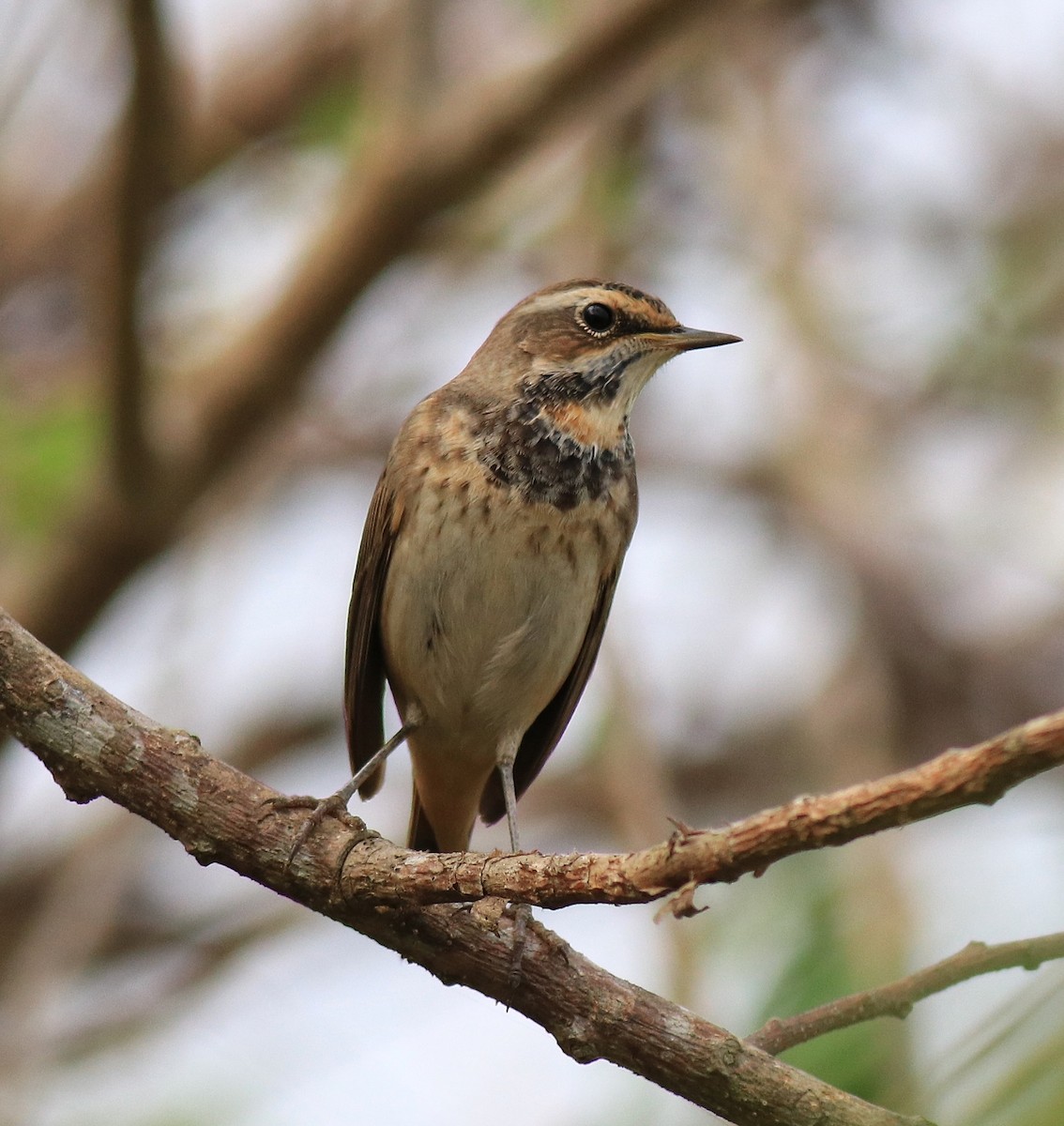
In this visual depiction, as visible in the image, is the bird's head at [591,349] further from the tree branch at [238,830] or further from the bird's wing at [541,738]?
the tree branch at [238,830]

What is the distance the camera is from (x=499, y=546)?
5.01 m

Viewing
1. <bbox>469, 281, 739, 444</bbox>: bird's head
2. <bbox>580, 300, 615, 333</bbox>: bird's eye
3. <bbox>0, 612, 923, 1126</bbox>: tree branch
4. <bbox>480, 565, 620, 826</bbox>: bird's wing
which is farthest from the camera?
<bbox>480, 565, 620, 826</bbox>: bird's wing

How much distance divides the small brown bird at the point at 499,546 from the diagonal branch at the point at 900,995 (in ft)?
6.87

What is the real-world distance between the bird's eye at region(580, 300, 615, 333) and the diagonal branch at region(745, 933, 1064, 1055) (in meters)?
3.10

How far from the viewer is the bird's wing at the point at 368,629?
17.5 ft

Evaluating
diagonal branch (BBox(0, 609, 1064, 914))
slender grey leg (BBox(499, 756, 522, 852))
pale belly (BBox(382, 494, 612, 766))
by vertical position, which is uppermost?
pale belly (BBox(382, 494, 612, 766))

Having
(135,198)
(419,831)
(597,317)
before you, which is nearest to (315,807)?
(419,831)

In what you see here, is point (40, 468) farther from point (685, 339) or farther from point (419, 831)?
point (685, 339)

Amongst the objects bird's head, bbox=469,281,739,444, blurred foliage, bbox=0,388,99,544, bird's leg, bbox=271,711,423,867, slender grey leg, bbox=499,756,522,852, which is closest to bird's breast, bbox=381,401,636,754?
slender grey leg, bbox=499,756,522,852

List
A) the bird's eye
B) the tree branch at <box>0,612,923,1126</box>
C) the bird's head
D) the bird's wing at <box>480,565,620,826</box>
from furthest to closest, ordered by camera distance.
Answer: the bird's wing at <box>480,565,620,826</box> → the bird's eye → the bird's head → the tree branch at <box>0,612,923,1126</box>

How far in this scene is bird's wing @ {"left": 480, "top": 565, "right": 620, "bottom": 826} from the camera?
5738 mm

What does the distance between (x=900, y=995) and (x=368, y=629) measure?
305 centimetres

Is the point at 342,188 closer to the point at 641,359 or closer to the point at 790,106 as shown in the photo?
the point at 641,359

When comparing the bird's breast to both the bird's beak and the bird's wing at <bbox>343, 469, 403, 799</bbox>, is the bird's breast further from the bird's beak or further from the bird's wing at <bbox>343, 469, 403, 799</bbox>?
the bird's beak
